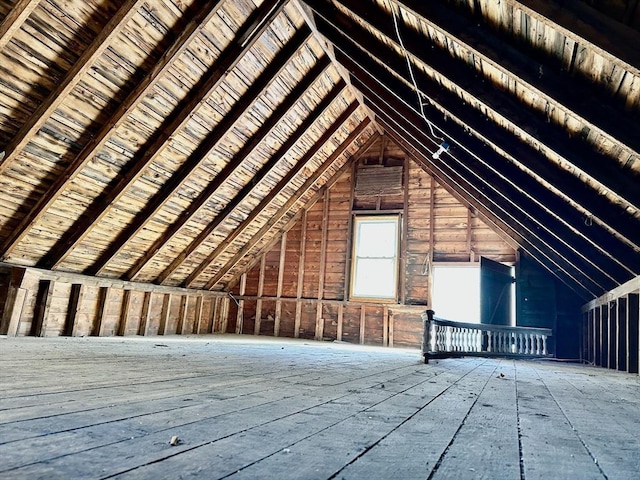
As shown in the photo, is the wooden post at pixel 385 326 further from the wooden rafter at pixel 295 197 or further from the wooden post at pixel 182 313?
the wooden post at pixel 182 313

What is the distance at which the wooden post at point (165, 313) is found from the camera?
27.1ft

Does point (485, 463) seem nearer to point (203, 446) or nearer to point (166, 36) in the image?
point (203, 446)

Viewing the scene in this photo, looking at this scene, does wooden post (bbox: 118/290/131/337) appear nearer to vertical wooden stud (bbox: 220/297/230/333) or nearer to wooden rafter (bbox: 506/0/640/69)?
vertical wooden stud (bbox: 220/297/230/333)

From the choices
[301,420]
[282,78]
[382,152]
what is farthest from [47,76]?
[382,152]

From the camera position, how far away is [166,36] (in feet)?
16.0

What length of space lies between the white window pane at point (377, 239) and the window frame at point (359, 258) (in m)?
0.07

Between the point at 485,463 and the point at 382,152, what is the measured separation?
29.0 feet

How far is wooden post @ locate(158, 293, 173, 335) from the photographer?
827cm

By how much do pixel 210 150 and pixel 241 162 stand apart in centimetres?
67

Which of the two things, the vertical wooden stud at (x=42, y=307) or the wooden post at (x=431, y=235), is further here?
the wooden post at (x=431, y=235)

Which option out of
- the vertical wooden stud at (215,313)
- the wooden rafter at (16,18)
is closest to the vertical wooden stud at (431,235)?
the vertical wooden stud at (215,313)

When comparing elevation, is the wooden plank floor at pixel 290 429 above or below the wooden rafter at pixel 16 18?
below

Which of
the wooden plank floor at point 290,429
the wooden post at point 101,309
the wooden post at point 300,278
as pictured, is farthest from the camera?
the wooden post at point 300,278

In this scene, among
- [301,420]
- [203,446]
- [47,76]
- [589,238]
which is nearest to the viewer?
[203,446]
